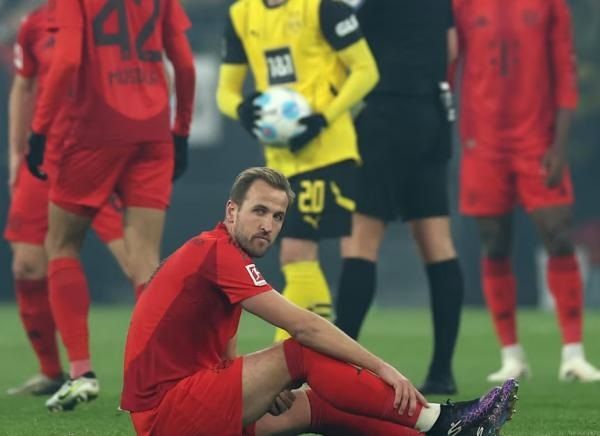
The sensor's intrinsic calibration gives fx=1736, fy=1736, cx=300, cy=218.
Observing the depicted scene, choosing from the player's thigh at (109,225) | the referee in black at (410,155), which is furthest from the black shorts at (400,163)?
the player's thigh at (109,225)

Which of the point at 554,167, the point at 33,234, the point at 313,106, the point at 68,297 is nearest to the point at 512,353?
the point at 554,167

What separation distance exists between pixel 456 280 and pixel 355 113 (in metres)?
0.91

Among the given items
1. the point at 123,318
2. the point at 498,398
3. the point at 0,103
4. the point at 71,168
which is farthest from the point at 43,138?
the point at 0,103

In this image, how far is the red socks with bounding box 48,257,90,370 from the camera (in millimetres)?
7094

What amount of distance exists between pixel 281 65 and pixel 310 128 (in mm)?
369

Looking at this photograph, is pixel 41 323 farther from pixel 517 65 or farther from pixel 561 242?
pixel 517 65

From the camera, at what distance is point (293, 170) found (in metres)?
A: 7.83

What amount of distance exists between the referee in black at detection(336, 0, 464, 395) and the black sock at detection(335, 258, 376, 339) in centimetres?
3

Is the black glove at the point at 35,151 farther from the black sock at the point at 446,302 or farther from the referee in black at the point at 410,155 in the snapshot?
the black sock at the point at 446,302

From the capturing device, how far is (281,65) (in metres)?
7.87

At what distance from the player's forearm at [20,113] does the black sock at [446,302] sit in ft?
6.70

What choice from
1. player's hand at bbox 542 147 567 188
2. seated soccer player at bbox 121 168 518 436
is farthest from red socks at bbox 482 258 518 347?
seated soccer player at bbox 121 168 518 436

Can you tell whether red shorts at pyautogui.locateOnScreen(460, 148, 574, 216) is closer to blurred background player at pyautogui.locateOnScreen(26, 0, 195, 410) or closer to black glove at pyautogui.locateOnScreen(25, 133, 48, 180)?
blurred background player at pyautogui.locateOnScreen(26, 0, 195, 410)

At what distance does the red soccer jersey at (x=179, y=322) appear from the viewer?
208 inches
